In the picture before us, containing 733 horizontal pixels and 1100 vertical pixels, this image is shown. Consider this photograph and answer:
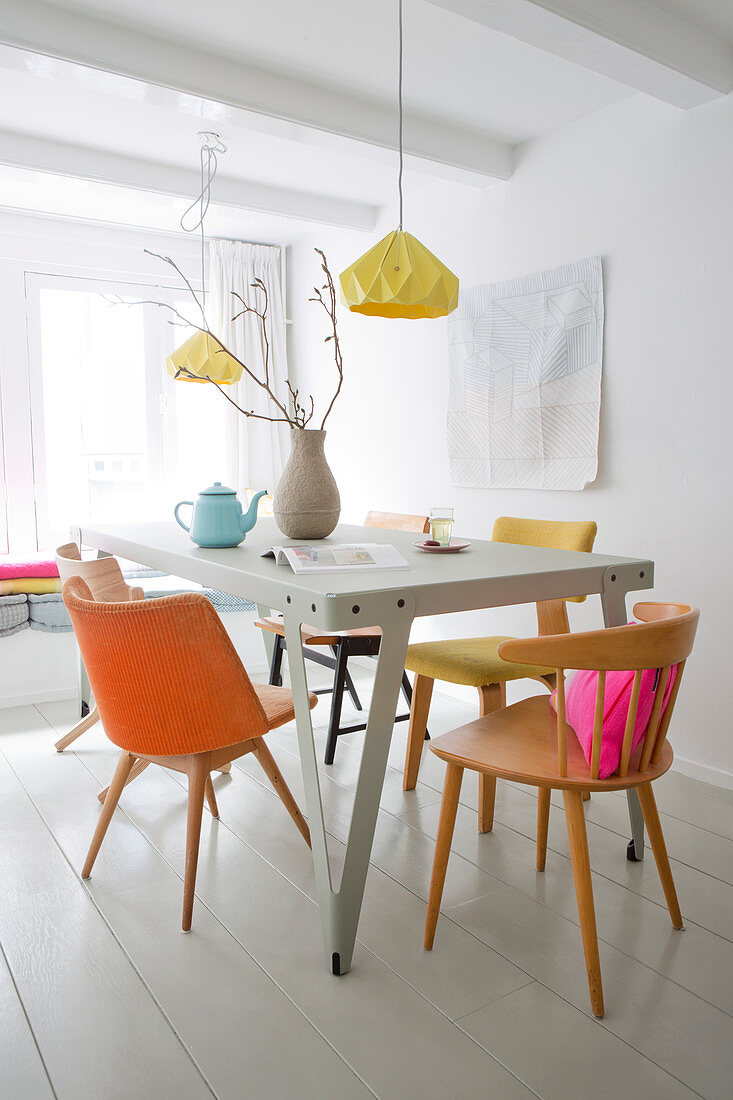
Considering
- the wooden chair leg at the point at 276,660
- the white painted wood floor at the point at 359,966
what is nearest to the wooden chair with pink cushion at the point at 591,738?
the white painted wood floor at the point at 359,966

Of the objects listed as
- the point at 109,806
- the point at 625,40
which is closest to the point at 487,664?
the point at 109,806

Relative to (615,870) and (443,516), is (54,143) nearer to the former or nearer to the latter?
(443,516)

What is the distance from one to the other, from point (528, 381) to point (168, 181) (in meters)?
1.89

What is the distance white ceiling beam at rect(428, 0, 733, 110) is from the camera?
2.17 m

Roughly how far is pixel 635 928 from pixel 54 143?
3.62 metres

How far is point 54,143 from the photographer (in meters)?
3.46

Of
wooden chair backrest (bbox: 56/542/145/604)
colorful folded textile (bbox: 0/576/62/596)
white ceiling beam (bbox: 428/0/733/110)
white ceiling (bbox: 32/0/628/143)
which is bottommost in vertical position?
colorful folded textile (bbox: 0/576/62/596)

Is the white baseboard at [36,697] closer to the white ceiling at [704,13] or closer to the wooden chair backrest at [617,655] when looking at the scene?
the wooden chair backrest at [617,655]

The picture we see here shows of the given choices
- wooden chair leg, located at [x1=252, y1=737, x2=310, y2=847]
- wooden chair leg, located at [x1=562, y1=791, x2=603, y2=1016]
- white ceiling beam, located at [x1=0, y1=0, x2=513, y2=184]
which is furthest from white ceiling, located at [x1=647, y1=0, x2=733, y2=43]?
wooden chair leg, located at [x1=252, y1=737, x2=310, y2=847]

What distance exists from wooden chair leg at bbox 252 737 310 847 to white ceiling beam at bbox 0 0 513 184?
2.12 meters

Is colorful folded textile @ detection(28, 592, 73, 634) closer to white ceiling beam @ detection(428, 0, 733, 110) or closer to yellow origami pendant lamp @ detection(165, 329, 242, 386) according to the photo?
yellow origami pendant lamp @ detection(165, 329, 242, 386)

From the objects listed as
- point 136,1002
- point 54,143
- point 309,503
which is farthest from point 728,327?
point 54,143

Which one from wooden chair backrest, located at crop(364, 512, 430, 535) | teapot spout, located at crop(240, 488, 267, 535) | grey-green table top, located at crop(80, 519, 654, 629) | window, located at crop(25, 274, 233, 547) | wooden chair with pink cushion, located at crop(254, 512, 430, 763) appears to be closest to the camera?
grey-green table top, located at crop(80, 519, 654, 629)

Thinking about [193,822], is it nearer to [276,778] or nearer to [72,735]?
[276,778]
